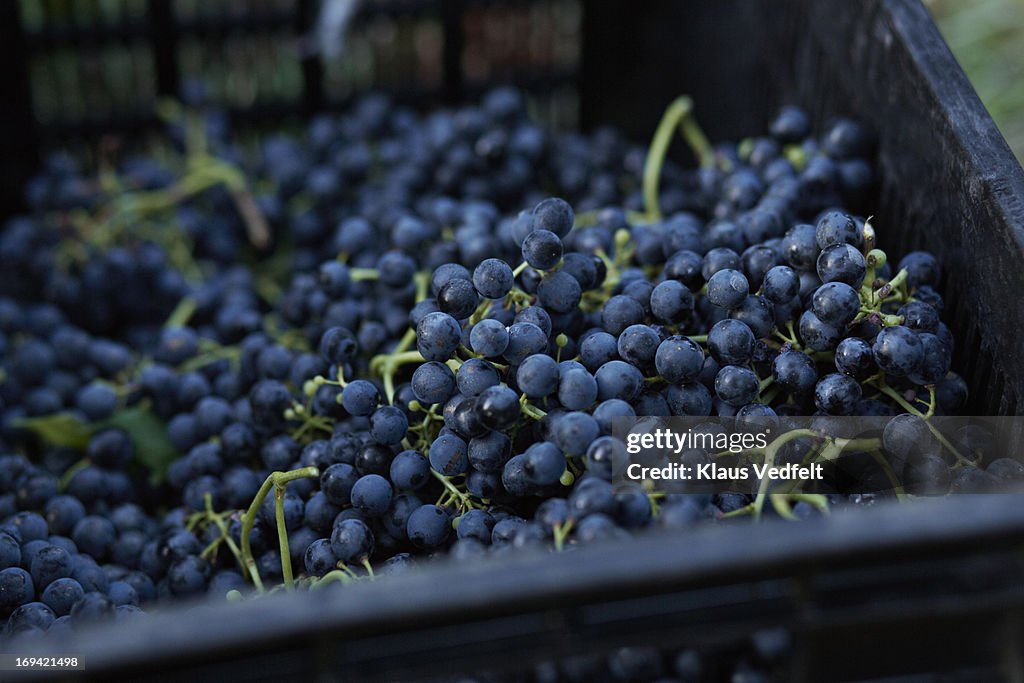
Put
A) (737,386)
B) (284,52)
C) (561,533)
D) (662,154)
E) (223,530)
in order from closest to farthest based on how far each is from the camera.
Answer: (561,533) < (737,386) < (223,530) < (662,154) < (284,52)

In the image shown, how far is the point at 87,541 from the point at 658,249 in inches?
27.4

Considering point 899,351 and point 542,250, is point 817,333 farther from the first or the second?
point 542,250

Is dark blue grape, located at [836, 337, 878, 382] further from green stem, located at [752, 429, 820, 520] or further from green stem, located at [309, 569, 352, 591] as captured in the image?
green stem, located at [309, 569, 352, 591]

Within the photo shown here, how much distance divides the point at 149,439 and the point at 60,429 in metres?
0.11

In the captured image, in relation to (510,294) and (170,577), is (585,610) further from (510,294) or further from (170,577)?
(170,577)

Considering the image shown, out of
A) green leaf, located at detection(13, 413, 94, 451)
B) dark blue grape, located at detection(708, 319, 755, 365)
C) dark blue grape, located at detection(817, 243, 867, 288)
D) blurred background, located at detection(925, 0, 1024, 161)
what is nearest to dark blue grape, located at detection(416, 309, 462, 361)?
dark blue grape, located at detection(708, 319, 755, 365)

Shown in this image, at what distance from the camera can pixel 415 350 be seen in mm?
981

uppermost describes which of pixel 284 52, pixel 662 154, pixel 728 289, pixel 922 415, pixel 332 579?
pixel 284 52

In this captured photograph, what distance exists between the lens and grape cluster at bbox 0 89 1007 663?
2.69 ft

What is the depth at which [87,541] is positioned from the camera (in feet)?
3.25

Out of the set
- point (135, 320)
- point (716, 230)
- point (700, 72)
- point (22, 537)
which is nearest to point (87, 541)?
point (22, 537)

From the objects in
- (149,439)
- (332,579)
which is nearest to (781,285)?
(332,579)

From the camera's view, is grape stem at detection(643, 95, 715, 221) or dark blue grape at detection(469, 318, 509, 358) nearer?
dark blue grape at detection(469, 318, 509, 358)

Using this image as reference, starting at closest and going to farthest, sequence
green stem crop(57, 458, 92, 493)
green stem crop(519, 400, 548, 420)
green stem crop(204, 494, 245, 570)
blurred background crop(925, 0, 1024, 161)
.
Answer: green stem crop(519, 400, 548, 420) < green stem crop(204, 494, 245, 570) < green stem crop(57, 458, 92, 493) < blurred background crop(925, 0, 1024, 161)
